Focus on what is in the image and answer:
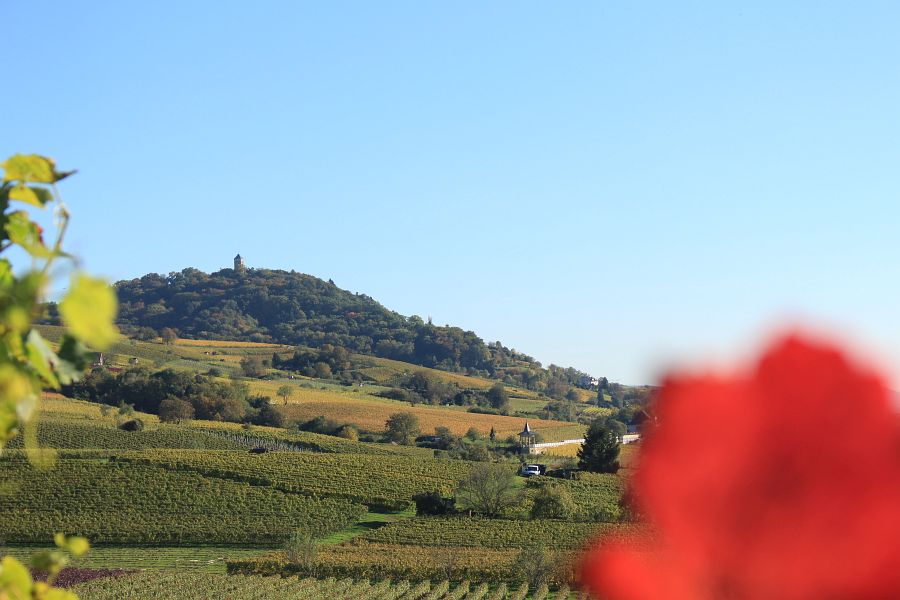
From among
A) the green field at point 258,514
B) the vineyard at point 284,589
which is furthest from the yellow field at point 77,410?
the vineyard at point 284,589

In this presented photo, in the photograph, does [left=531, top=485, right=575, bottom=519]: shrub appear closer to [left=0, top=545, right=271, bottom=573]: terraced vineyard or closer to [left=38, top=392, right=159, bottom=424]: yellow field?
[left=0, top=545, right=271, bottom=573]: terraced vineyard

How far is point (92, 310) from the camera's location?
1201 millimetres

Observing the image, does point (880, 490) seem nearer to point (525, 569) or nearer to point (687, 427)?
point (687, 427)

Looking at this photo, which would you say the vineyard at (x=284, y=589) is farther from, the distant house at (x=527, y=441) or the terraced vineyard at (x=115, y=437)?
the distant house at (x=527, y=441)

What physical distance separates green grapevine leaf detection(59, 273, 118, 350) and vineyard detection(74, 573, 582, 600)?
115 feet

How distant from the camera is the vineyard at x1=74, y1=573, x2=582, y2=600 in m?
34.9

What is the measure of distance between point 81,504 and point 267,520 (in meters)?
12.0

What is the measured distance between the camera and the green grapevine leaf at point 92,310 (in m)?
1.19

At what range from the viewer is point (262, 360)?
5595 inches

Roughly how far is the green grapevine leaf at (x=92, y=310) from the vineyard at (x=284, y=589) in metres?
35.0

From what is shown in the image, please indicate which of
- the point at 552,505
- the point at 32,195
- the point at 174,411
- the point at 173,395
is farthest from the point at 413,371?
the point at 32,195

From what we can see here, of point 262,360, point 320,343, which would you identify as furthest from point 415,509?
point 320,343

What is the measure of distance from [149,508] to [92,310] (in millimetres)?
62544

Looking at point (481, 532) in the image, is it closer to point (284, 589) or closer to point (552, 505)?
point (552, 505)
